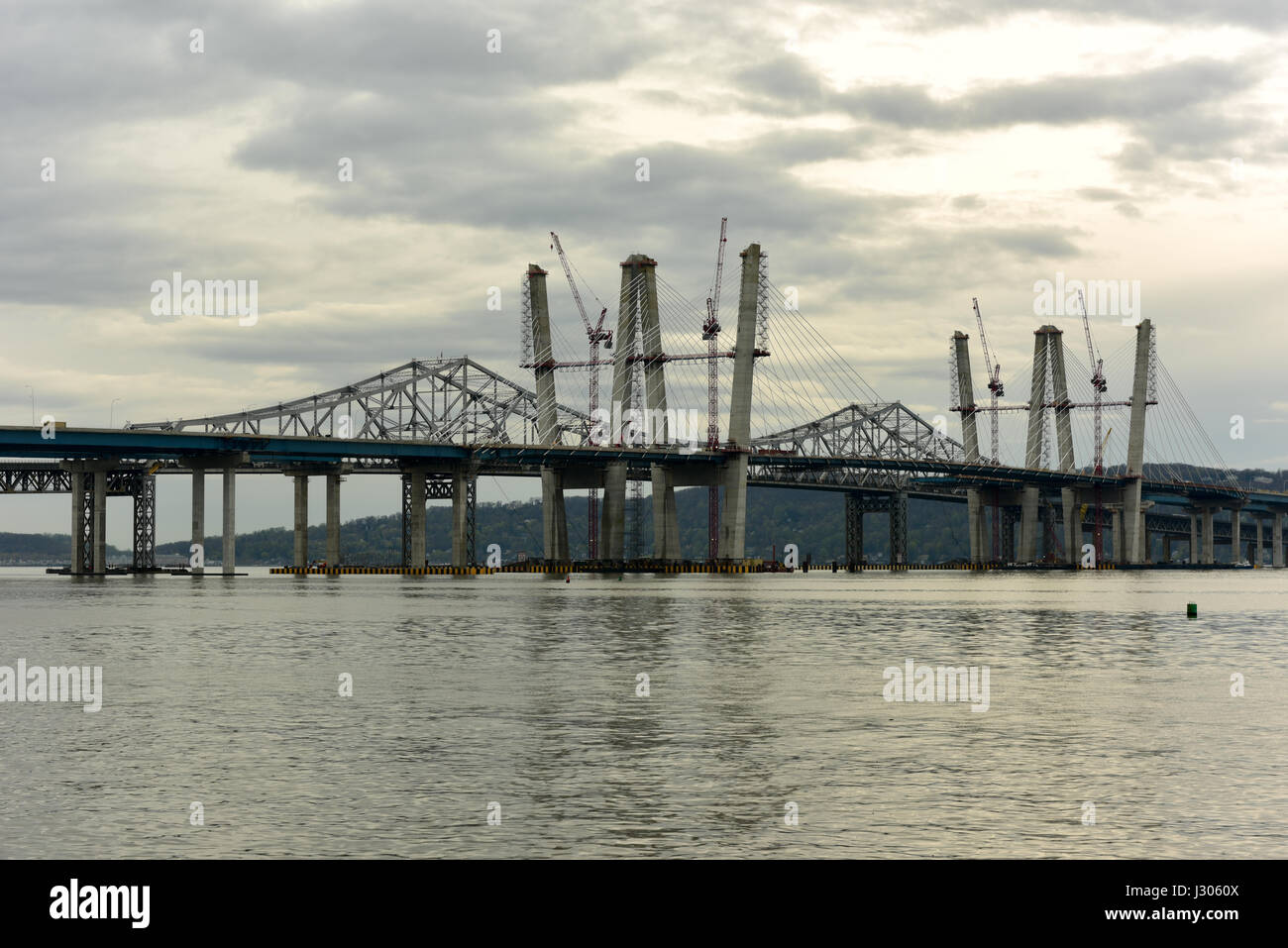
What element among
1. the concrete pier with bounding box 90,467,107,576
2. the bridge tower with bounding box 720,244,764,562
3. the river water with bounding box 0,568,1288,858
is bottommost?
the river water with bounding box 0,568,1288,858

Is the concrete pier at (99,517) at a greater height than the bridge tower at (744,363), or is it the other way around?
the bridge tower at (744,363)

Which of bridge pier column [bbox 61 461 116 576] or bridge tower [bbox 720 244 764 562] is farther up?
bridge tower [bbox 720 244 764 562]

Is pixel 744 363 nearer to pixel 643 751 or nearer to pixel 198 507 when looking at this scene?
pixel 198 507

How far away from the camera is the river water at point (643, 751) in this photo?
20969mm

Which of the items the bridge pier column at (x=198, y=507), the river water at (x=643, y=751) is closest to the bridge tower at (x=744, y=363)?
the bridge pier column at (x=198, y=507)

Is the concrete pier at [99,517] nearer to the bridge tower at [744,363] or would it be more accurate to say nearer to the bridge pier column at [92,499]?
the bridge pier column at [92,499]

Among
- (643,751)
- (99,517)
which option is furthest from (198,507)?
(643,751)

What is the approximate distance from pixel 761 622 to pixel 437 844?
60592 millimetres

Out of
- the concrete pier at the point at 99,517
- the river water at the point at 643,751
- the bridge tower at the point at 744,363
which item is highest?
the bridge tower at the point at 744,363

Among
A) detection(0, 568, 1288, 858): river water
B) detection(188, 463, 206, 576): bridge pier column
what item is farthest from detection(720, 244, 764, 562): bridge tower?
detection(0, 568, 1288, 858): river water

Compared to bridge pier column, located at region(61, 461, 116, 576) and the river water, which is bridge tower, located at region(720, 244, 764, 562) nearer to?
bridge pier column, located at region(61, 461, 116, 576)

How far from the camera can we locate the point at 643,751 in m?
29.1

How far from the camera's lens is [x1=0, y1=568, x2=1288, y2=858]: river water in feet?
68.8
